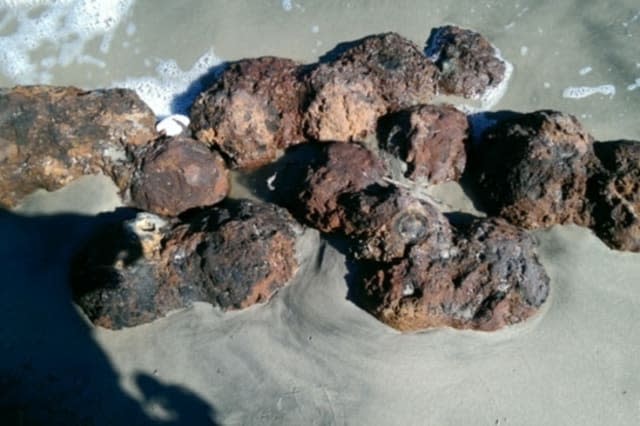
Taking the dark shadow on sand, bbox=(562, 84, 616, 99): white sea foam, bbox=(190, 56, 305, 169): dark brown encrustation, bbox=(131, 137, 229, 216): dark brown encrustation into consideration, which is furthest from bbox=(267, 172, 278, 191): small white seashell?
bbox=(562, 84, 616, 99): white sea foam

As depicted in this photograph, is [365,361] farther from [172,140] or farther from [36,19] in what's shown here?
[36,19]

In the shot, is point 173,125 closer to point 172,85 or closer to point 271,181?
point 172,85

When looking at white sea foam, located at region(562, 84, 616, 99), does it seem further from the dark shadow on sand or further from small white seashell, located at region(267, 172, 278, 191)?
the dark shadow on sand

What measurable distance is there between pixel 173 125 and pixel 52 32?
68.4 inches

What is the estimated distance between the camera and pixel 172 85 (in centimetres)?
416

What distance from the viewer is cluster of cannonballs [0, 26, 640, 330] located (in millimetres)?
3100

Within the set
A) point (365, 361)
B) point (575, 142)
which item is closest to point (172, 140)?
point (365, 361)

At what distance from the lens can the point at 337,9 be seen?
414 cm

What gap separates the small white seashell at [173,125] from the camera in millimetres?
3711

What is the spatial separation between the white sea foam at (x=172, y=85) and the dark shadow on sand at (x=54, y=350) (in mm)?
965

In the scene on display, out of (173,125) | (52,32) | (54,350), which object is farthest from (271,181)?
(52,32)

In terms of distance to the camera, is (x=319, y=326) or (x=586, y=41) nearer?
(x=319, y=326)

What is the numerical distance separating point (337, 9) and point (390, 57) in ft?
2.57

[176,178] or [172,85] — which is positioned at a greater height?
[172,85]
